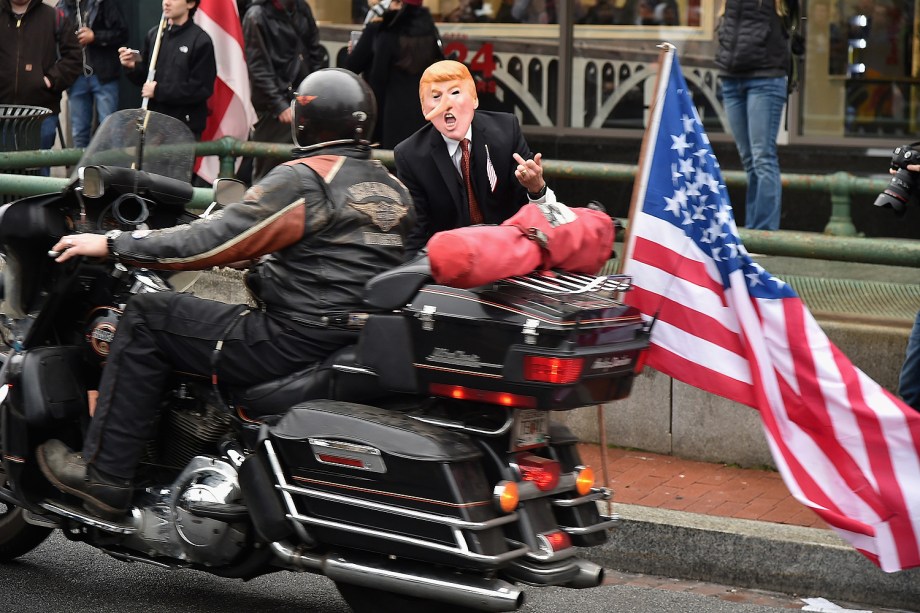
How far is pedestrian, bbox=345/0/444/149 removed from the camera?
32.2ft

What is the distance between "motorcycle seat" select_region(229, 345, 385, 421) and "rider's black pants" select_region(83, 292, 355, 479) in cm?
5

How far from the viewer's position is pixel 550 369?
430 cm

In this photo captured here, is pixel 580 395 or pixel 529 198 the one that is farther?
pixel 529 198

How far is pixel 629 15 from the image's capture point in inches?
477

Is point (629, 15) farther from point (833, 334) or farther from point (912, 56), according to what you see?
point (833, 334)

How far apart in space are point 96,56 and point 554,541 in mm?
8381

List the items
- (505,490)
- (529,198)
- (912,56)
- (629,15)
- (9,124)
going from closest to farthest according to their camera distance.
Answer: (505,490) → (529,198) → (9,124) → (912,56) → (629,15)

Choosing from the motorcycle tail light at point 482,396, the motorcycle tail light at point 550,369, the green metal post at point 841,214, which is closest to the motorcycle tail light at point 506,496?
the motorcycle tail light at point 482,396

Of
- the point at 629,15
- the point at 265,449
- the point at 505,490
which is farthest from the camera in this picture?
the point at 629,15

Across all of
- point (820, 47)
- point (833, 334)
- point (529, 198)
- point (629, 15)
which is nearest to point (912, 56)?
point (820, 47)

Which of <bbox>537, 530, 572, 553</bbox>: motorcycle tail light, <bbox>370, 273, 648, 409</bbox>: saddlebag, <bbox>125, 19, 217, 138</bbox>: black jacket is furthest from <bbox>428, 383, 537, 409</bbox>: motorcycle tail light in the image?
<bbox>125, 19, 217, 138</bbox>: black jacket

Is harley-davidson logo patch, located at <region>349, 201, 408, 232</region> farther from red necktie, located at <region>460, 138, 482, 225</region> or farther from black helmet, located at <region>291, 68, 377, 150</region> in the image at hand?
red necktie, located at <region>460, 138, 482, 225</region>

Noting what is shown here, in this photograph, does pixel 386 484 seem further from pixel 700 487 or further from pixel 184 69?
pixel 184 69

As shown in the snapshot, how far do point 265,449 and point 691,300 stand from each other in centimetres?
175
